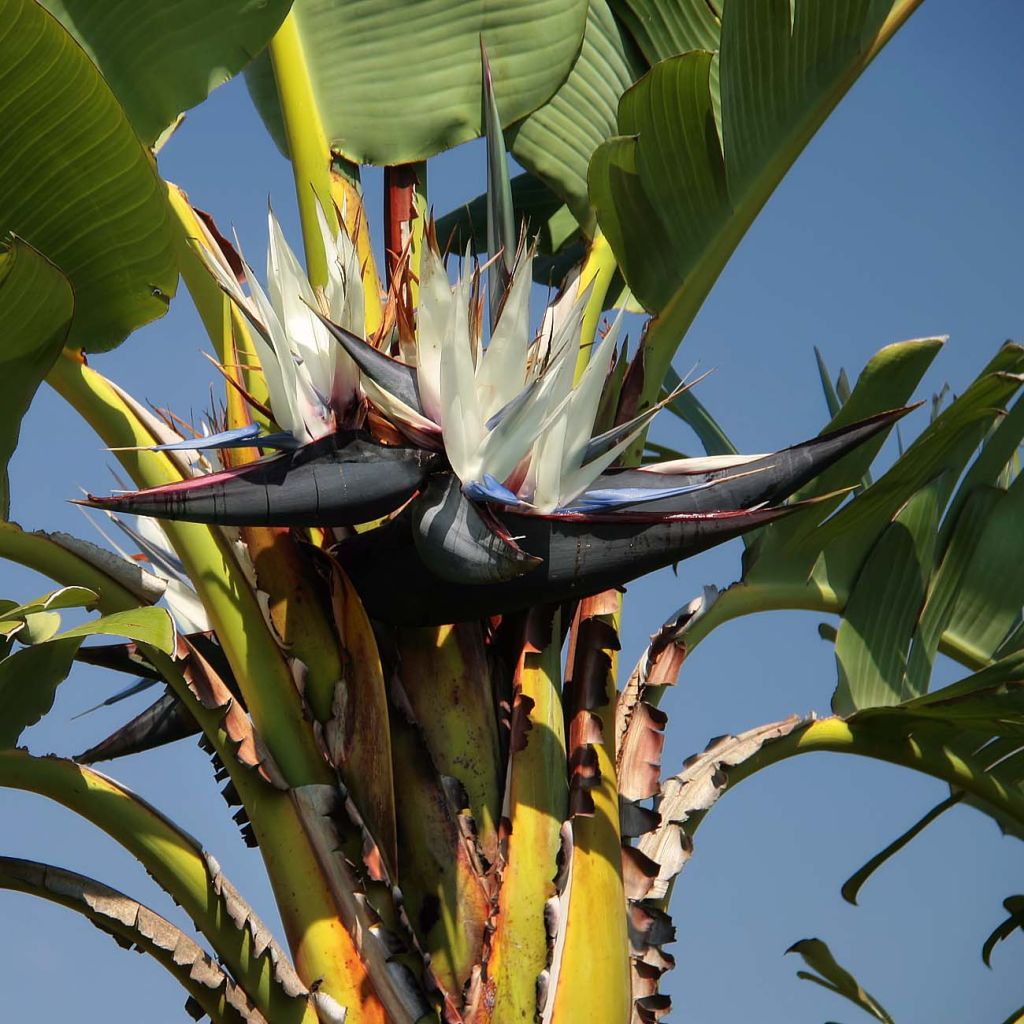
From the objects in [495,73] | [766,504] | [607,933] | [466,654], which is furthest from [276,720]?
[495,73]

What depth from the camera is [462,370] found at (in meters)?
0.97

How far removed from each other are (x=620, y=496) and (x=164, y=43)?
59 centimetres

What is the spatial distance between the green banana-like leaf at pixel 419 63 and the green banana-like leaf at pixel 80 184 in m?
0.33

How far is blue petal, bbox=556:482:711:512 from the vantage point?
3.29ft

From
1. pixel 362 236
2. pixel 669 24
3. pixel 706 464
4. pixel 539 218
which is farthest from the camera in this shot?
pixel 539 218

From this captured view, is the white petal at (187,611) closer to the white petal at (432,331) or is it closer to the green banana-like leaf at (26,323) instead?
the green banana-like leaf at (26,323)

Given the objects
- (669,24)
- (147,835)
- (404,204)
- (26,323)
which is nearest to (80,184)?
(26,323)

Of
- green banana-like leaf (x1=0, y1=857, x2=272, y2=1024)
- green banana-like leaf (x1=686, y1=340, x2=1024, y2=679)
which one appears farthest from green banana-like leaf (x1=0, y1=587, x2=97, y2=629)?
green banana-like leaf (x1=686, y1=340, x2=1024, y2=679)

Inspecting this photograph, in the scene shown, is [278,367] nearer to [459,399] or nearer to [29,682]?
[459,399]

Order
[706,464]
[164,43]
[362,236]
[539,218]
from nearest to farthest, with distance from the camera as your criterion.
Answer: [706,464]
[164,43]
[362,236]
[539,218]

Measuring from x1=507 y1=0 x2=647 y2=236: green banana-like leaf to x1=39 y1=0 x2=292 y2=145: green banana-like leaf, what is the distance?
0.45 metres

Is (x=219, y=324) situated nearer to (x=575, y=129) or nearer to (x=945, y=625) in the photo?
(x=575, y=129)

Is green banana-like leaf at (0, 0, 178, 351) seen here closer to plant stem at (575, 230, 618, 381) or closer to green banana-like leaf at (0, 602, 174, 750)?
green banana-like leaf at (0, 602, 174, 750)

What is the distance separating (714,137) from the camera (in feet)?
4.18
